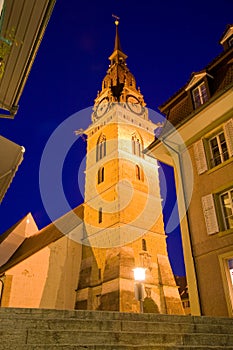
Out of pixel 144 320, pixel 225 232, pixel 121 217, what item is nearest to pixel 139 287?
pixel 225 232

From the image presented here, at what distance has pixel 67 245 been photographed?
2772 centimetres

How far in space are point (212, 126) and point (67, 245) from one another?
1918cm

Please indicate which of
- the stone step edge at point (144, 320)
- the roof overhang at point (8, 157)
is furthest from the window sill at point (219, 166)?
the roof overhang at point (8, 157)

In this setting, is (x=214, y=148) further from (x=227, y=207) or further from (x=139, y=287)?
(x=139, y=287)

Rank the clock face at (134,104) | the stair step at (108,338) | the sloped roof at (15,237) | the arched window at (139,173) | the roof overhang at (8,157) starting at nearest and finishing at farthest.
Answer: the stair step at (108,338)
the roof overhang at (8,157)
the sloped roof at (15,237)
the arched window at (139,173)
the clock face at (134,104)

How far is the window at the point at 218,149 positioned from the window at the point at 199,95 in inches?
58.3

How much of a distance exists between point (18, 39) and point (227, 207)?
27.3 ft

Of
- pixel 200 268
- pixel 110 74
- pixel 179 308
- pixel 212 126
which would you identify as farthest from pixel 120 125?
pixel 200 268

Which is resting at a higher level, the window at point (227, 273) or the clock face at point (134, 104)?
the clock face at point (134, 104)

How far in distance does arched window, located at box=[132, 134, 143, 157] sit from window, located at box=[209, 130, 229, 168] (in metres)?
21.6

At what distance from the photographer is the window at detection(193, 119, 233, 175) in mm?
11169

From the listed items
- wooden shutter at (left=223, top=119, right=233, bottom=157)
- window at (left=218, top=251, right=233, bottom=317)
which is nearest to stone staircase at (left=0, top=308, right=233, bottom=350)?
window at (left=218, top=251, right=233, bottom=317)

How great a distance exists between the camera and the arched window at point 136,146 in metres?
33.8

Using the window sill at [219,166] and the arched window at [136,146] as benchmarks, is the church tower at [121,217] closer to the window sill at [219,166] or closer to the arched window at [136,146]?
the arched window at [136,146]
